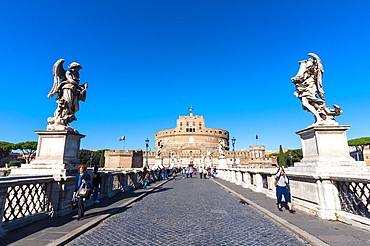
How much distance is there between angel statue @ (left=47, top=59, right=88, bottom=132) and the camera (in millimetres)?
6414

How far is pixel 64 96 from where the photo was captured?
21.7ft

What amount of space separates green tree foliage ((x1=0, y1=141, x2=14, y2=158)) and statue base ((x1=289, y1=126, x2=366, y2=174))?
254ft

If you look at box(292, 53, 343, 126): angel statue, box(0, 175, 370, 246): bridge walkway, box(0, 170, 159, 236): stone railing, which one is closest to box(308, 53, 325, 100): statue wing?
box(292, 53, 343, 126): angel statue

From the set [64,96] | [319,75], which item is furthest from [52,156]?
[319,75]

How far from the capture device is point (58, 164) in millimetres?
5883

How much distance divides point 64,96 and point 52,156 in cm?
192

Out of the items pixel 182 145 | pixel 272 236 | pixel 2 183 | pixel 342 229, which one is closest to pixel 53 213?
pixel 2 183

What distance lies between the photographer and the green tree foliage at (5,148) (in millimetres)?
60834

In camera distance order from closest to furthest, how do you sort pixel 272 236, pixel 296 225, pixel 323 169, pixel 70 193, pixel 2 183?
pixel 2 183
pixel 272 236
pixel 296 225
pixel 323 169
pixel 70 193

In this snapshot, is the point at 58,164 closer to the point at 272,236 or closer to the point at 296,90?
the point at 272,236

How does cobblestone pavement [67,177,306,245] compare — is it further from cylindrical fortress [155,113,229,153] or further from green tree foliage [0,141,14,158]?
cylindrical fortress [155,113,229,153]

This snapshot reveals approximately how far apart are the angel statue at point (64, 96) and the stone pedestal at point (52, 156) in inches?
9.9

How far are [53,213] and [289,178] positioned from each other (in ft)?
23.3

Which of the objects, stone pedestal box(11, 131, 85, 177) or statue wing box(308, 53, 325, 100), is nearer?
stone pedestal box(11, 131, 85, 177)
